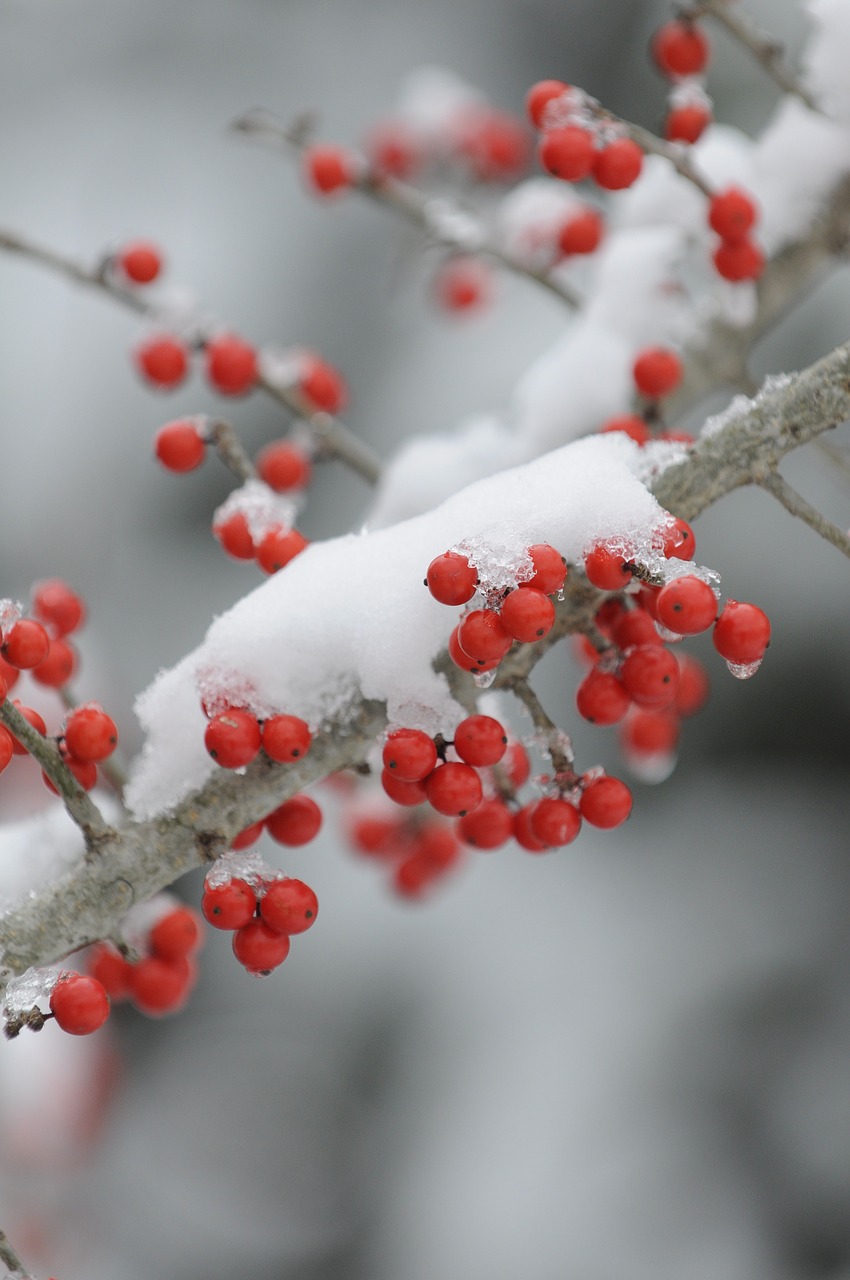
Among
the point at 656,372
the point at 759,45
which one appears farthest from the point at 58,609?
the point at 759,45

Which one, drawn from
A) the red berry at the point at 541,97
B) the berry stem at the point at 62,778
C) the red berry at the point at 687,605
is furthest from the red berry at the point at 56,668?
the red berry at the point at 541,97

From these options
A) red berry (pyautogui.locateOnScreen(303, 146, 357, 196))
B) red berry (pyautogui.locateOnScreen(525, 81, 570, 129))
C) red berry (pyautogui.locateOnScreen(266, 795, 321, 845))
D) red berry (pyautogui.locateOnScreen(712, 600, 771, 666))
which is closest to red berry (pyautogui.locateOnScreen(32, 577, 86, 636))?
red berry (pyautogui.locateOnScreen(266, 795, 321, 845))

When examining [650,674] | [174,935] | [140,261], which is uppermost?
[650,674]

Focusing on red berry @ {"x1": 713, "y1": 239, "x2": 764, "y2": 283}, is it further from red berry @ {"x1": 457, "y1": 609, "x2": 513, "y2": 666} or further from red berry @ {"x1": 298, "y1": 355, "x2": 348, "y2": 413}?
red berry @ {"x1": 457, "y1": 609, "x2": 513, "y2": 666}

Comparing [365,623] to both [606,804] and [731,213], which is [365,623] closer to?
[606,804]

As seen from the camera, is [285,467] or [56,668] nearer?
[56,668]

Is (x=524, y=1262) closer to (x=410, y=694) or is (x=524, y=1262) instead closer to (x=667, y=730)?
(x=667, y=730)
